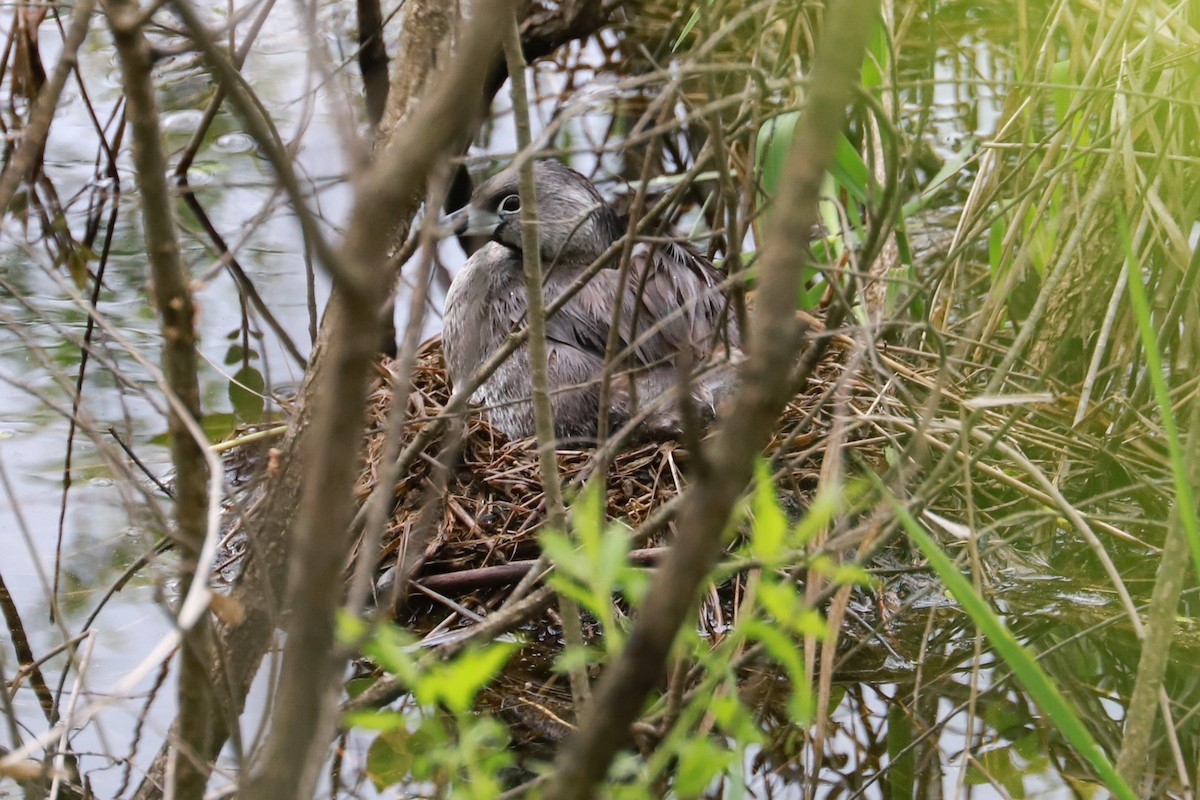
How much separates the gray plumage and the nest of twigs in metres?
0.14

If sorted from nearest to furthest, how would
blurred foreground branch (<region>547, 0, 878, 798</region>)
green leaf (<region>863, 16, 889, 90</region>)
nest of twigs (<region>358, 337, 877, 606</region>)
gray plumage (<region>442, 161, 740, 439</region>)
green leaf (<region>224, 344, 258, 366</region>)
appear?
blurred foreground branch (<region>547, 0, 878, 798</region>) < nest of twigs (<region>358, 337, 877, 606</region>) < green leaf (<region>863, 16, 889, 90</region>) < gray plumage (<region>442, 161, 740, 439</region>) < green leaf (<region>224, 344, 258, 366</region>)

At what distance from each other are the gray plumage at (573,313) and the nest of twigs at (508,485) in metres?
0.14

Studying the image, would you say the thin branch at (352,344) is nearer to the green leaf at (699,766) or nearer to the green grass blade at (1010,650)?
the green leaf at (699,766)

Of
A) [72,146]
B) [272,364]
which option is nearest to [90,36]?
[72,146]

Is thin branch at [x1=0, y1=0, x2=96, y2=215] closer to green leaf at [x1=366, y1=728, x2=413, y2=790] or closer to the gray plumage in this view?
green leaf at [x1=366, y1=728, x2=413, y2=790]

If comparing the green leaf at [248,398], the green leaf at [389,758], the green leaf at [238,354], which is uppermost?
the green leaf at [238,354]

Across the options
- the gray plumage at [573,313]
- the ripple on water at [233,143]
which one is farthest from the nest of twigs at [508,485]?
the ripple on water at [233,143]

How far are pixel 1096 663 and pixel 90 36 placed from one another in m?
5.33

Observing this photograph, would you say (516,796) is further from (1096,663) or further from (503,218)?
(503,218)

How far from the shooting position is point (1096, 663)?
2824mm

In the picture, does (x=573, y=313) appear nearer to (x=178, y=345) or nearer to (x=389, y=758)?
(x=389, y=758)

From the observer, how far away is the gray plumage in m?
3.50

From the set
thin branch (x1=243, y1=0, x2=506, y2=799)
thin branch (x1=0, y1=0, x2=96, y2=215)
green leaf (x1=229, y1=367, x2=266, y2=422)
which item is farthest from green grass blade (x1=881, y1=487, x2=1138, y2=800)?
green leaf (x1=229, y1=367, x2=266, y2=422)

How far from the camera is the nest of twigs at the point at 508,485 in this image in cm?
315
